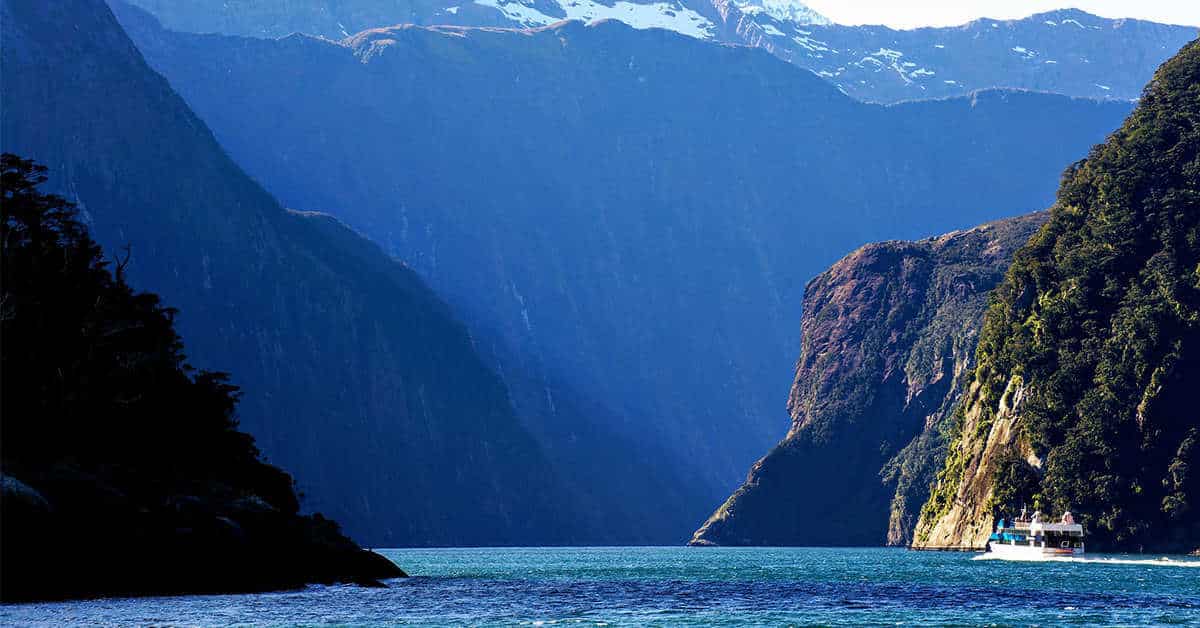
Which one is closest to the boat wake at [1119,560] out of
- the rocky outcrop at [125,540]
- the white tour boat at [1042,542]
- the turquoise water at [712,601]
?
the white tour boat at [1042,542]

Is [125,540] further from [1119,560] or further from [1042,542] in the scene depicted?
[1042,542]

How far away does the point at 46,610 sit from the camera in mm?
84250

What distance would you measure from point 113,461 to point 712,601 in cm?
3948

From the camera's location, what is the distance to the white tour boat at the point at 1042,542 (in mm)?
167875

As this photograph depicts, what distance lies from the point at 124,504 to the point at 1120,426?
128 meters

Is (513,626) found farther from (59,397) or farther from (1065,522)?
(1065,522)

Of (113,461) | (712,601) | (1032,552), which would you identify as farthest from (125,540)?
(1032,552)

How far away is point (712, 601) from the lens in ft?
327

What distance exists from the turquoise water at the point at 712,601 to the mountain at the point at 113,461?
10.8 ft

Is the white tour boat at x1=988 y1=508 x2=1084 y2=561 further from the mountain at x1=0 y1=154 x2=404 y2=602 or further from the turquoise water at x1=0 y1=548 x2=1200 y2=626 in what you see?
the mountain at x1=0 y1=154 x2=404 y2=602

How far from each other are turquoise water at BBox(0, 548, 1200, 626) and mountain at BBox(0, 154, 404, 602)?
330cm

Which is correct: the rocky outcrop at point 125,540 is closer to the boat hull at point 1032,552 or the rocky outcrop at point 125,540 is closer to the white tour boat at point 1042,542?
the boat hull at point 1032,552

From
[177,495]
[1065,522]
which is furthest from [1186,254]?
[177,495]

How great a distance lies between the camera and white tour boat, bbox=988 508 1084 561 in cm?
16788
